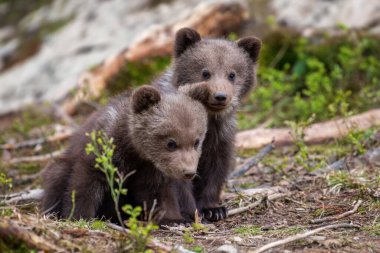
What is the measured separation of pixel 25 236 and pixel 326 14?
976 centimetres

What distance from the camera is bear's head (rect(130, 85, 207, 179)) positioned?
5.91 meters

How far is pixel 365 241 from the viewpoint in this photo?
5000 millimetres

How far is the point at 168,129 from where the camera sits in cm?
593

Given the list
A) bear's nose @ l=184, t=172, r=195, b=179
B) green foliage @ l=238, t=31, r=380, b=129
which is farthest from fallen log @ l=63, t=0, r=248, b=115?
bear's nose @ l=184, t=172, r=195, b=179

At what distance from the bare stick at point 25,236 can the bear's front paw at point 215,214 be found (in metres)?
2.64

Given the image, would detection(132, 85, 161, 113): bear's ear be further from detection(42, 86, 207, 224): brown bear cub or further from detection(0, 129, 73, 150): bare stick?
detection(0, 129, 73, 150): bare stick

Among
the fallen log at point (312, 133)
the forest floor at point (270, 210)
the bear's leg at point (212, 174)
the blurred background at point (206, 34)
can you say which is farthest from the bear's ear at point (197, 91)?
the blurred background at point (206, 34)

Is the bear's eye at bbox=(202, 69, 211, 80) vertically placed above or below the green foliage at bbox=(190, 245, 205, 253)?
above

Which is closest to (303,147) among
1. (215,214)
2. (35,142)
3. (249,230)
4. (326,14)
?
(215,214)

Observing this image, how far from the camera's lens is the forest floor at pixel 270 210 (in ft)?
14.5

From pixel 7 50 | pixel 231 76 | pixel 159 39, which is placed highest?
pixel 7 50

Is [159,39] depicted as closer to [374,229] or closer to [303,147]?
[303,147]

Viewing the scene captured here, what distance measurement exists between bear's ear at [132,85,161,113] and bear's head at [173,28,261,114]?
1.15m

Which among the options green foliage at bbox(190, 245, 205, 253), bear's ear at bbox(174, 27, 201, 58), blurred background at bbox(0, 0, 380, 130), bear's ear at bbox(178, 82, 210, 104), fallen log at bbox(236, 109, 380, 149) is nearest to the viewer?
green foliage at bbox(190, 245, 205, 253)
